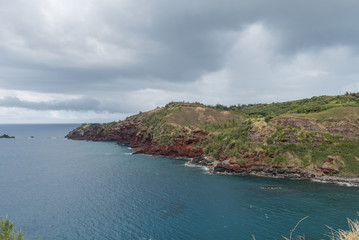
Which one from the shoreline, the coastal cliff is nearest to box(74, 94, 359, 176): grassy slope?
the coastal cliff

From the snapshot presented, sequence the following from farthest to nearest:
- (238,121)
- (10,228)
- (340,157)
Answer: (238,121) < (340,157) < (10,228)

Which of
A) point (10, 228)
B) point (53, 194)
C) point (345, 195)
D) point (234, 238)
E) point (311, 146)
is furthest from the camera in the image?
point (311, 146)

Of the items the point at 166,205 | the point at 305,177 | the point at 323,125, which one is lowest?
the point at 166,205

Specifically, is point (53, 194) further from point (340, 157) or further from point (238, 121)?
point (238, 121)

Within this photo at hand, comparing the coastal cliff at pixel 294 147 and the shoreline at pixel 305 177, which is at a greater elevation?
the coastal cliff at pixel 294 147

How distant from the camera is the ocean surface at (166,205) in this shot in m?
43.2

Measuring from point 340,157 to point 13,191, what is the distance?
11449cm

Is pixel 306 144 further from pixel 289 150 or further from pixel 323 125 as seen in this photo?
pixel 323 125

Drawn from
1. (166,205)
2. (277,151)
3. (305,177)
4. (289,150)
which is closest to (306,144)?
(289,150)

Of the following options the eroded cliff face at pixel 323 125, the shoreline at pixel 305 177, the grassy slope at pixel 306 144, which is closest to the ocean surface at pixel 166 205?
the shoreline at pixel 305 177

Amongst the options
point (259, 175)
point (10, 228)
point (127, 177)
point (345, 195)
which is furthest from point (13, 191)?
point (345, 195)

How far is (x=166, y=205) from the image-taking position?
182 feet

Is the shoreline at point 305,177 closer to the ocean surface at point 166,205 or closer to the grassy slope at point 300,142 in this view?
the grassy slope at point 300,142

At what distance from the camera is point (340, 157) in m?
78.6
